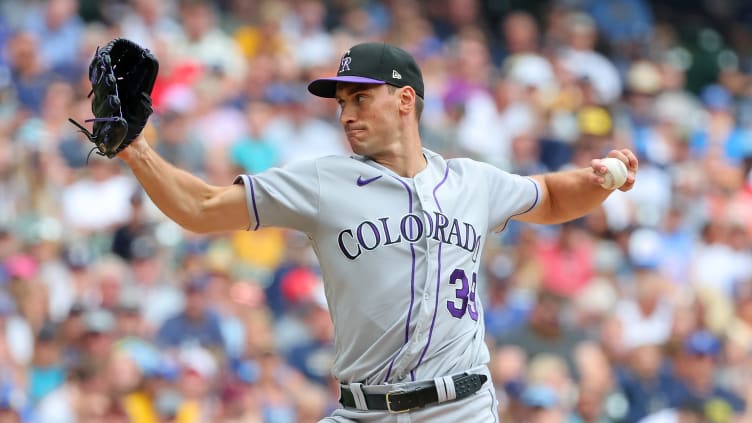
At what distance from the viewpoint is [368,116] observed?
4809mm

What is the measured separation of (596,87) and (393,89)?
8466 millimetres

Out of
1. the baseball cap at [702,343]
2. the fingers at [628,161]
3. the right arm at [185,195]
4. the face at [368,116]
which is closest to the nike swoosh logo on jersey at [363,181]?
the face at [368,116]

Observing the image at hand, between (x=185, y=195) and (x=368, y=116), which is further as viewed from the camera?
(x=368, y=116)

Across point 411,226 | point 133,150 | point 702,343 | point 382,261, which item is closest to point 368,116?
point 411,226

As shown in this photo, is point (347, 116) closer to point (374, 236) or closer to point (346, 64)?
point (346, 64)

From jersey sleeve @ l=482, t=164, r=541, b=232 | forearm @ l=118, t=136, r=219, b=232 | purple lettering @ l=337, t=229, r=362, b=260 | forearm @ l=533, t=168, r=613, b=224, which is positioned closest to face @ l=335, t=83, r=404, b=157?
purple lettering @ l=337, t=229, r=362, b=260

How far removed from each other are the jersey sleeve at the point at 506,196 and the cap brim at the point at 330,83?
0.61 m

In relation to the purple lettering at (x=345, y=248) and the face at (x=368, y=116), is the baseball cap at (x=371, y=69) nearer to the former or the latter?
the face at (x=368, y=116)

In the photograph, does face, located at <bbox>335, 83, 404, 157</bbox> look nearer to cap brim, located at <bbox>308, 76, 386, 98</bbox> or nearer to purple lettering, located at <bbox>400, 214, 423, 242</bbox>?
cap brim, located at <bbox>308, 76, 386, 98</bbox>

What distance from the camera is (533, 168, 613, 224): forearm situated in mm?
5117

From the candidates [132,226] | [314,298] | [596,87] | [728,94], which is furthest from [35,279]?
[728,94]

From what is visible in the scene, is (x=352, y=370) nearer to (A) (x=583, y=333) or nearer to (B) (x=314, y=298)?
(B) (x=314, y=298)

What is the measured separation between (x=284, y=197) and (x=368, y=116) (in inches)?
18.7

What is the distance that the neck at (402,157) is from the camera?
488 cm
